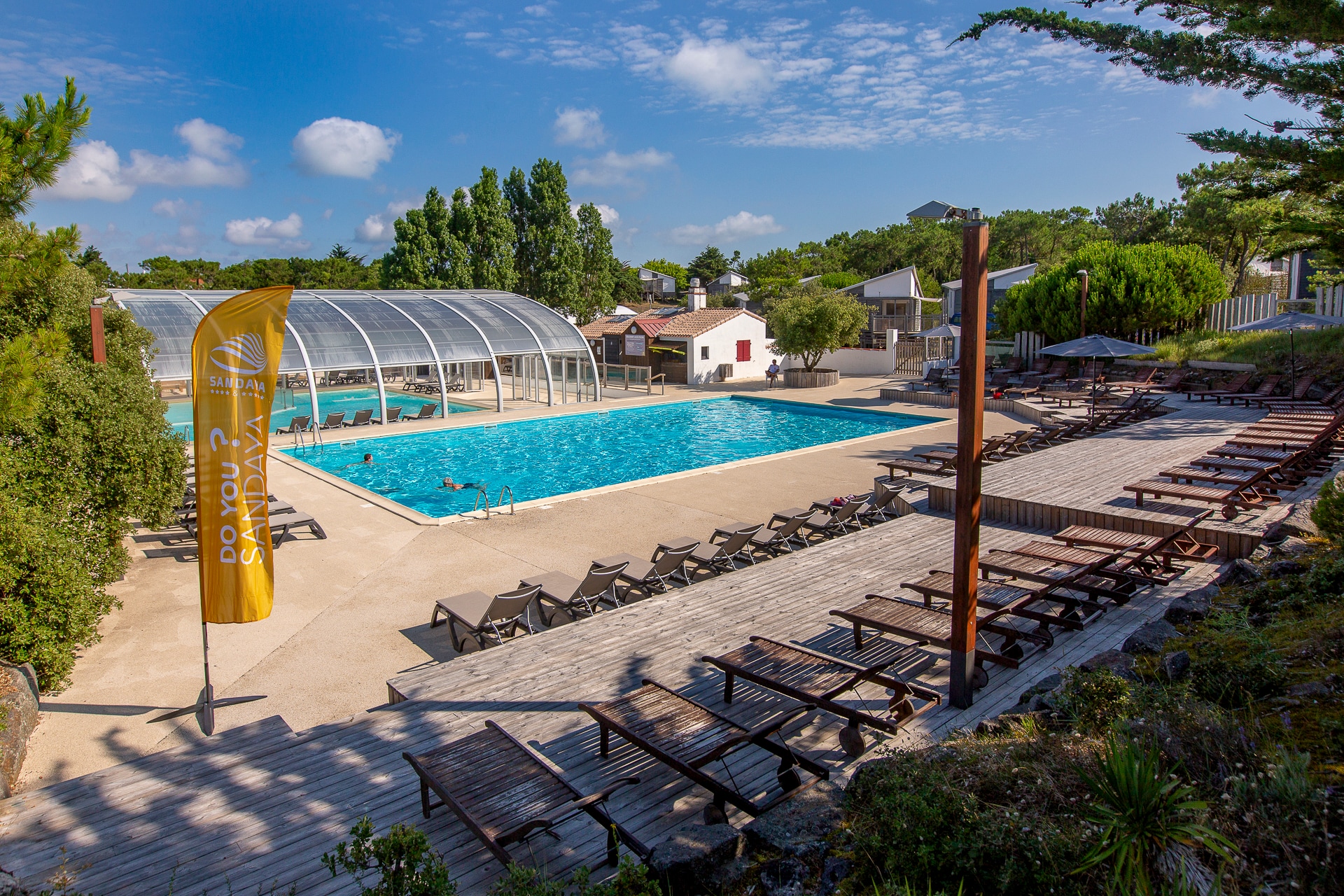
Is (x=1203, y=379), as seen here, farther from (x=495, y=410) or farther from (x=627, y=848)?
(x=627, y=848)

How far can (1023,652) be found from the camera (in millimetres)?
6492

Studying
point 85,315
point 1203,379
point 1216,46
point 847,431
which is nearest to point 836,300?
point 847,431

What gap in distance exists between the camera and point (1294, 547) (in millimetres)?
8039

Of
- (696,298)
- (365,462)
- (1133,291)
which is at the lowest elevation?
(365,462)

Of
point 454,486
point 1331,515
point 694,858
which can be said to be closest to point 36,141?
point 694,858

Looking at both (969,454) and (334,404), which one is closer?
(969,454)

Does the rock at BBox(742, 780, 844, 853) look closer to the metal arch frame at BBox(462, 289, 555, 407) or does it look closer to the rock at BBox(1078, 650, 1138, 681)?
the rock at BBox(1078, 650, 1138, 681)

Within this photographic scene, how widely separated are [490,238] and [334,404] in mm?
17725

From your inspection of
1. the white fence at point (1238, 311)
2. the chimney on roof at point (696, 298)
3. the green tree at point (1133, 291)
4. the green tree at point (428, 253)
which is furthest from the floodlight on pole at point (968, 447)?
the green tree at point (428, 253)

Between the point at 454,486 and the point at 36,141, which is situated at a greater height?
the point at 36,141

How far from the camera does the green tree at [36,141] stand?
6.01m

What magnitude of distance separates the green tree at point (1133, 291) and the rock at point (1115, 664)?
933 inches

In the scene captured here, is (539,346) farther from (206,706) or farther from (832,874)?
(832,874)

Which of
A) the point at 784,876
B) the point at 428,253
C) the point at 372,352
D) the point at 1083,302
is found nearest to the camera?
the point at 784,876
